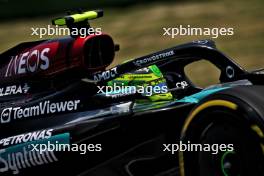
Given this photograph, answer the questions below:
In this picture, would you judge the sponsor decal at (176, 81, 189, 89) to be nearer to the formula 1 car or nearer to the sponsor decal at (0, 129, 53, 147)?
the formula 1 car

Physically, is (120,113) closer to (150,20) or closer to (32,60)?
(32,60)

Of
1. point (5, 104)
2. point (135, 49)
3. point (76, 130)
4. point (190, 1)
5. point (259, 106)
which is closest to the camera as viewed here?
point (259, 106)

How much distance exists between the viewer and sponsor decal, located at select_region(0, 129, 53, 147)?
14.3 feet

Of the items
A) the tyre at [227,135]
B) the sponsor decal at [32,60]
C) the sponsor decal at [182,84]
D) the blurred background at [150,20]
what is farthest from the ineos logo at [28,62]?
A: the blurred background at [150,20]

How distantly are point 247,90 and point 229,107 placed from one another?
137 mm

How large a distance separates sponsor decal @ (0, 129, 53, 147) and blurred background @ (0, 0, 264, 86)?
4.55 meters

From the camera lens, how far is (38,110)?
15.0 ft

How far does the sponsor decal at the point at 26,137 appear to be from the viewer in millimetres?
4352

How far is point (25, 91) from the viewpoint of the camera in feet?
16.1

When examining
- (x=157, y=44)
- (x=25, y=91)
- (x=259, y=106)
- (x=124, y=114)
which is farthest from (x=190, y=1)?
(x=259, y=106)

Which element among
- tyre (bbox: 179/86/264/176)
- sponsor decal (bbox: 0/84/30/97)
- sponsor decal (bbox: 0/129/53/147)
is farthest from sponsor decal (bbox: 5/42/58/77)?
tyre (bbox: 179/86/264/176)

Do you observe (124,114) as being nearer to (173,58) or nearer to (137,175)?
(137,175)

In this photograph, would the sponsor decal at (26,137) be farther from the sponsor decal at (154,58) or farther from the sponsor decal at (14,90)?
the sponsor decal at (154,58)

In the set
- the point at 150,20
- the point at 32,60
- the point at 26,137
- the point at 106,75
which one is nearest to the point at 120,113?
the point at 106,75
